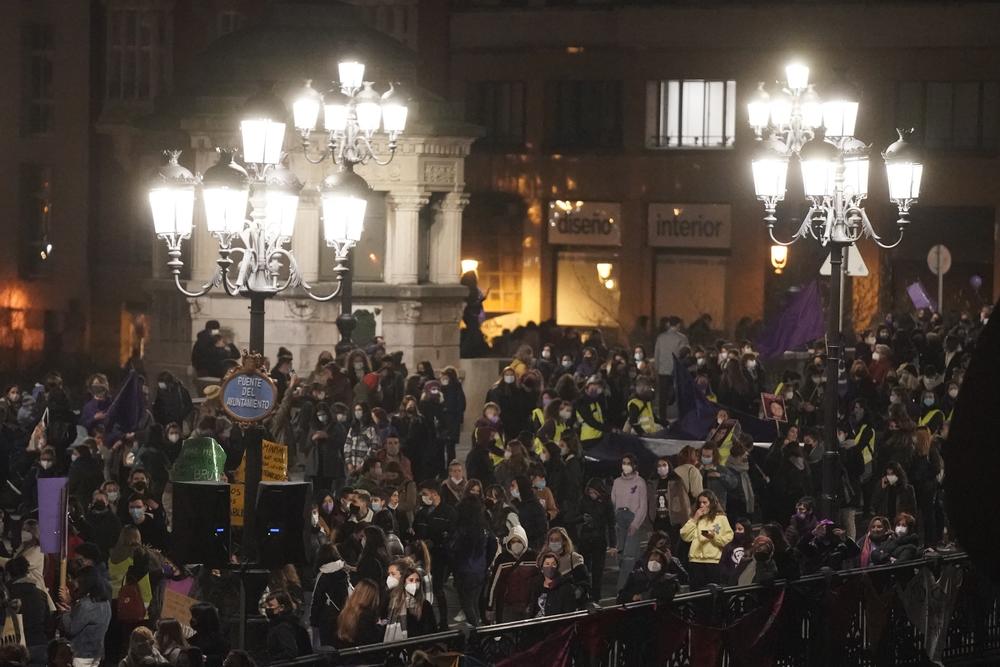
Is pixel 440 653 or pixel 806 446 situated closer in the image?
pixel 440 653

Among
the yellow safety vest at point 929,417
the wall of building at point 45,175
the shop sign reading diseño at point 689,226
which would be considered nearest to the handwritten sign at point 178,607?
the yellow safety vest at point 929,417

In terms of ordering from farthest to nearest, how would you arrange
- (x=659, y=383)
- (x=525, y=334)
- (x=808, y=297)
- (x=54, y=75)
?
Answer: (x=54, y=75) → (x=525, y=334) → (x=659, y=383) → (x=808, y=297)

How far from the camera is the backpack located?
19344 millimetres

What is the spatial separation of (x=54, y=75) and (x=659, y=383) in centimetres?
2127

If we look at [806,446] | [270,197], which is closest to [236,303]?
[806,446]

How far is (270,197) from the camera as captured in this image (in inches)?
611

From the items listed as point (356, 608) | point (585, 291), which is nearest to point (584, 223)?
point (585, 291)

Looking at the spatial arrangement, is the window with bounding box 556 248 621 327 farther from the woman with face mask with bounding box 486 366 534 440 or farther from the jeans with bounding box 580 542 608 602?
the jeans with bounding box 580 542 608 602

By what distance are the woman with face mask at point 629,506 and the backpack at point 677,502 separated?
62 centimetres

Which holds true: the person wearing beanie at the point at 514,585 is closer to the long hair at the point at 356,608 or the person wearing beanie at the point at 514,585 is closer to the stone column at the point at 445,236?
the long hair at the point at 356,608

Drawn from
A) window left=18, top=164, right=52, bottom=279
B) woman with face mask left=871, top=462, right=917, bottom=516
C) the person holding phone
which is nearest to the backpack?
the person holding phone

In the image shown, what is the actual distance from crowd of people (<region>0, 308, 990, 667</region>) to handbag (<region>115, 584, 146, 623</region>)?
0.02 meters

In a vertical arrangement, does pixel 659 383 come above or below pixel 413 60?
below

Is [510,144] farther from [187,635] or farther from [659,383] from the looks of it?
[187,635]
